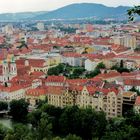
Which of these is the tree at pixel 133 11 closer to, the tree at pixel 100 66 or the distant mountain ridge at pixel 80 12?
the tree at pixel 100 66

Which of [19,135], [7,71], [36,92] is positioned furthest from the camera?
[7,71]

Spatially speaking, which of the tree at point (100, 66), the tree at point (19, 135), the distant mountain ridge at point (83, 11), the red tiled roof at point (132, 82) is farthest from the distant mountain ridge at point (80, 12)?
the tree at point (19, 135)

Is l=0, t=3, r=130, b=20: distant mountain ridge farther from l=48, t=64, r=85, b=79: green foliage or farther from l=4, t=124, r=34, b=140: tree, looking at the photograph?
l=4, t=124, r=34, b=140: tree

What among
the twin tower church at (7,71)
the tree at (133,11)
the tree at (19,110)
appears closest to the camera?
the tree at (133,11)

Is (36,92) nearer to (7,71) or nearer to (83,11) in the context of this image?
(7,71)

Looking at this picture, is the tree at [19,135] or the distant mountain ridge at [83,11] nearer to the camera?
the tree at [19,135]

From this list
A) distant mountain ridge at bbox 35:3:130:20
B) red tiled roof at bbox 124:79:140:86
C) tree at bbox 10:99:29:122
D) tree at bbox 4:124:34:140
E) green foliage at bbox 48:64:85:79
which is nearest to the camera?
tree at bbox 4:124:34:140

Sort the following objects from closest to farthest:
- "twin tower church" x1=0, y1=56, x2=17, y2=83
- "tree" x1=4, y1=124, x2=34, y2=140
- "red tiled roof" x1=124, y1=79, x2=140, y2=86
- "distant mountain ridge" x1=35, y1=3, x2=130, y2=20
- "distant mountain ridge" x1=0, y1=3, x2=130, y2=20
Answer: "tree" x1=4, y1=124, x2=34, y2=140 → "red tiled roof" x1=124, y1=79, x2=140, y2=86 → "twin tower church" x1=0, y1=56, x2=17, y2=83 → "distant mountain ridge" x1=0, y1=3, x2=130, y2=20 → "distant mountain ridge" x1=35, y1=3, x2=130, y2=20

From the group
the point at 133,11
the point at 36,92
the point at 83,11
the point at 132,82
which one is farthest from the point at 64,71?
the point at 83,11

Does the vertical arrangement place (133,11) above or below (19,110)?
above

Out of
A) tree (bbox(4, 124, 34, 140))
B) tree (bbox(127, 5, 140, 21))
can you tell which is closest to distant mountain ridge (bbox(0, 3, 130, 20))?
tree (bbox(4, 124, 34, 140))

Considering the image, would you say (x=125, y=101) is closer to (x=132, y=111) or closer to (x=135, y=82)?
(x=132, y=111)

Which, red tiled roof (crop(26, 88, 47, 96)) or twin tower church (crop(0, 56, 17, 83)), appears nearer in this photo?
red tiled roof (crop(26, 88, 47, 96))
